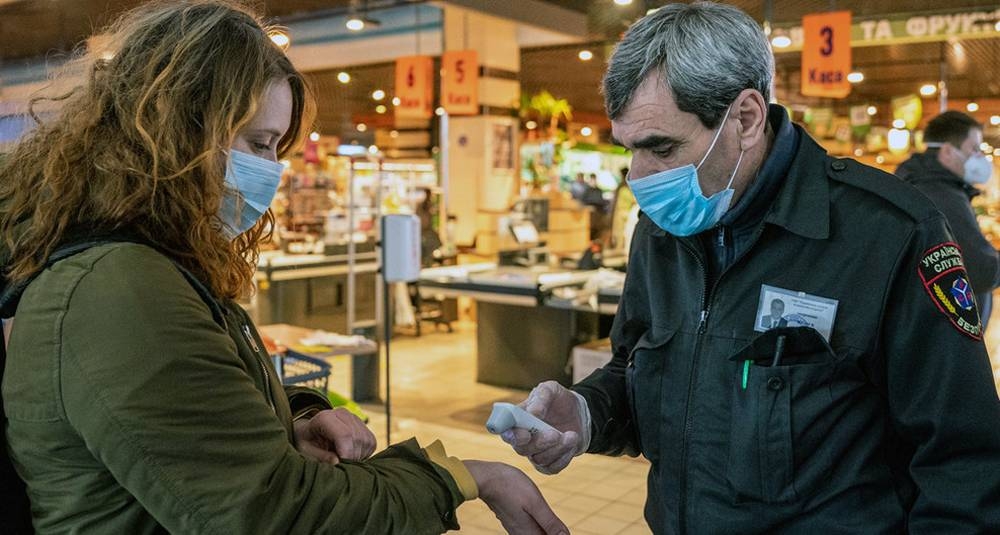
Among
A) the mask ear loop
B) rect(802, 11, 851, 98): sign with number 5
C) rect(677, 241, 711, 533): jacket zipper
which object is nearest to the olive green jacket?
rect(677, 241, 711, 533): jacket zipper

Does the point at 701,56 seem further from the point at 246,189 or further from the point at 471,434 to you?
the point at 471,434

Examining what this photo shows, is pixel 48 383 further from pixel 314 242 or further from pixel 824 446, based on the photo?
pixel 314 242

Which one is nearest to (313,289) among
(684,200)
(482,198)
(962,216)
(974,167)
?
(482,198)

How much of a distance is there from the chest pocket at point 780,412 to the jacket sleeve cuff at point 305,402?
0.78m

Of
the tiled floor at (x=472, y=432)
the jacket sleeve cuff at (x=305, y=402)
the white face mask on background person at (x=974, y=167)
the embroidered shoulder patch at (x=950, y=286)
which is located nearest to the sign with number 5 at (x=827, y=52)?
the tiled floor at (x=472, y=432)

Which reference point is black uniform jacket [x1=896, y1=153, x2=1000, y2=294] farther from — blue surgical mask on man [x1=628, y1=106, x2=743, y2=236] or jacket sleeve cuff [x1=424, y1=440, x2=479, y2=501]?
jacket sleeve cuff [x1=424, y1=440, x2=479, y2=501]

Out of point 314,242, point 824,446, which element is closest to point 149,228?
point 824,446

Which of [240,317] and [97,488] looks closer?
[97,488]

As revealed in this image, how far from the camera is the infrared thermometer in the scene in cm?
146

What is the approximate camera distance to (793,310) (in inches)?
59.7

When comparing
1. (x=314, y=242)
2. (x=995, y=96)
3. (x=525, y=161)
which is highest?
(x=995, y=96)

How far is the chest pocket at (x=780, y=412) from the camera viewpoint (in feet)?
4.82

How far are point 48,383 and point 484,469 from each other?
2.10 feet

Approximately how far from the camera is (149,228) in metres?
1.24
